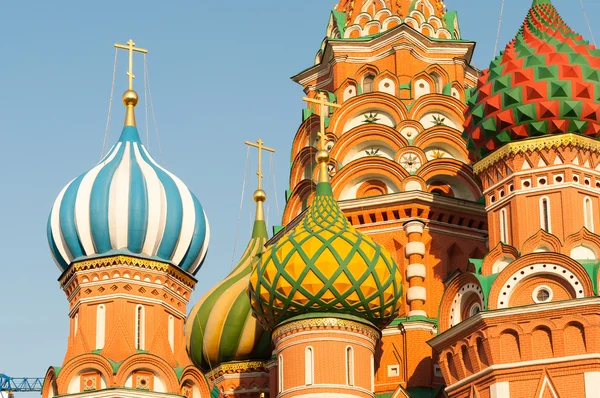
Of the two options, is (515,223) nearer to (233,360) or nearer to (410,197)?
(410,197)

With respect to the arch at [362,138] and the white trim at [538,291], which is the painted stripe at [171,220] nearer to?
the arch at [362,138]

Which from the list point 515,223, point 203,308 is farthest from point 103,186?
point 515,223

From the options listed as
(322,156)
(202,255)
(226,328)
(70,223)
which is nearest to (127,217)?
(70,223)

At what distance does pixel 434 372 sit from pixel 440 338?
1.82 meters

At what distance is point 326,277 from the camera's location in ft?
72.1

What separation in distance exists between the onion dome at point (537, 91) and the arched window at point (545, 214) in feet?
2.97

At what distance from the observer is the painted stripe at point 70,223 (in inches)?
922

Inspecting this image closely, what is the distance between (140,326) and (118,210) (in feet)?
5.52

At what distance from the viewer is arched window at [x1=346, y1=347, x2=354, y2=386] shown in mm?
21641

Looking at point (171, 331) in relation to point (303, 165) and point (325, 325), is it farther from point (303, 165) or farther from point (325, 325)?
point (303, 165)

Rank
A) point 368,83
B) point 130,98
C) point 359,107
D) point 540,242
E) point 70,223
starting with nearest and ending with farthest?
point 540,242
point 70,223
point 130,98
point 359,107
point 368,83

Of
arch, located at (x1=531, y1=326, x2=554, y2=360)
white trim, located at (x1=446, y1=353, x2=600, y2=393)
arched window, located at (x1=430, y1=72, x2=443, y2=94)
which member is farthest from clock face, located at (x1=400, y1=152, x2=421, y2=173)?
arch, located at (x1=531, y1=326, x2=554, y2=360)

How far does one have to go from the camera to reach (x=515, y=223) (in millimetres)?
21719

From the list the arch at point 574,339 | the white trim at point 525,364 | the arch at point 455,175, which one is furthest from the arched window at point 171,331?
the arch at point 574,339
